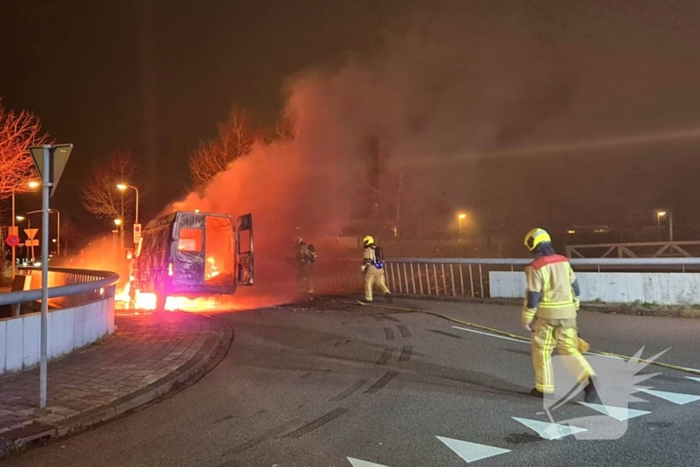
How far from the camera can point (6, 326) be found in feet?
19.0

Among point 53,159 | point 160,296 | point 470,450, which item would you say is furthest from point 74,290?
point 470,450

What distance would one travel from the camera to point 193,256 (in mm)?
11625

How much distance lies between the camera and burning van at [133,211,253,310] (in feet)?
37.6

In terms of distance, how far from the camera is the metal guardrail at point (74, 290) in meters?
6.11

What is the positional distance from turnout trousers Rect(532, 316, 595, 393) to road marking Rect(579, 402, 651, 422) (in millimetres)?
293

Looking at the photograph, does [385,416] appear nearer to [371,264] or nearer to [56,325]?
[56,325]

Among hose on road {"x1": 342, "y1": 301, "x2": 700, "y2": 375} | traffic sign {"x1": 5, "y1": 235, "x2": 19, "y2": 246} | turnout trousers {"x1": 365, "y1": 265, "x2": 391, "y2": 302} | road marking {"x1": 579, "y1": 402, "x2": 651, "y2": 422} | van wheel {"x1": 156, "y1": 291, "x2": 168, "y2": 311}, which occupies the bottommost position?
road marking {"x1": 579, "y1": 402, "x2": 651, "y2": 422}

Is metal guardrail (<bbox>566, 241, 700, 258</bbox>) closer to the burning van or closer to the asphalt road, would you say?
the asphalt road

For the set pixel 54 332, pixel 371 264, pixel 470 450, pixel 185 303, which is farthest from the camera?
pixel 185 303

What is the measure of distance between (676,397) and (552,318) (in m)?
1.35

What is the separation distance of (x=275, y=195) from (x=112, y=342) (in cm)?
1203

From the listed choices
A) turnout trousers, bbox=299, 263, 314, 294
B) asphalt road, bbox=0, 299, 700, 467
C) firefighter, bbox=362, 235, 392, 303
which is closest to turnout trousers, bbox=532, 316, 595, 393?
asphalt road, bbox=0, 299, 700, 467

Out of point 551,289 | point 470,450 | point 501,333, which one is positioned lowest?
A: point 470,450

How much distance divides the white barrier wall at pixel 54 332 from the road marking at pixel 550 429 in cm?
534
